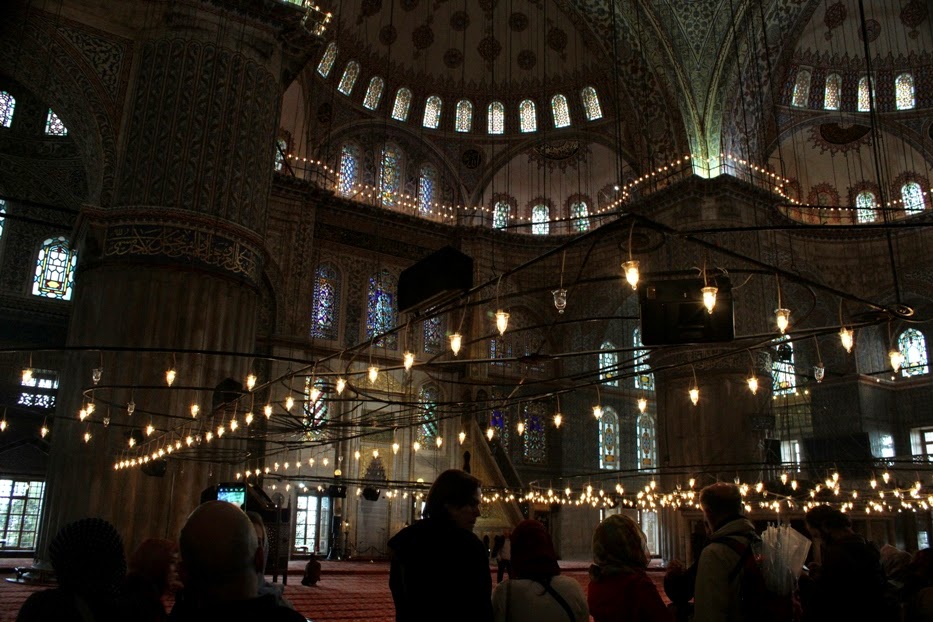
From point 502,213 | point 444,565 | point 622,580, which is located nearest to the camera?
point 444,565

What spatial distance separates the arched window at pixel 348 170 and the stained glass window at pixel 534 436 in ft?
24.2

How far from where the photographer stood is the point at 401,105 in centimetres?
2080

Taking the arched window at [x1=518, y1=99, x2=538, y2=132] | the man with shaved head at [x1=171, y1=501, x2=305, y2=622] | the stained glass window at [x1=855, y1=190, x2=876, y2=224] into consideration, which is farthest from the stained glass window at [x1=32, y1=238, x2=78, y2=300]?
the stained glass window at [x1=855, y1=190, x2=876, y2=224]

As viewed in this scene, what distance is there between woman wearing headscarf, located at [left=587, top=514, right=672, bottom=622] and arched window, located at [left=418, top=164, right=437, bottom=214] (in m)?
18.6

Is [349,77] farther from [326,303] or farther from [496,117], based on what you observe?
[326,303]

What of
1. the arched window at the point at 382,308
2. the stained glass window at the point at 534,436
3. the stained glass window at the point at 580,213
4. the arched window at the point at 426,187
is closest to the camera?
the arched window at the point at 382,308

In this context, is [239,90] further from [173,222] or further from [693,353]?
[693,353]

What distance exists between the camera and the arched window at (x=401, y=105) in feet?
68.0

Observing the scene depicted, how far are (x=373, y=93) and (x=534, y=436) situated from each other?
33.1 feet

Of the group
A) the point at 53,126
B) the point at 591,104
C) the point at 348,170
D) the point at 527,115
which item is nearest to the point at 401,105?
the point at 348,170

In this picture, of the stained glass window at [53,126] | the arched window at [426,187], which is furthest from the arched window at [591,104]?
the stained glass window at [53,126]

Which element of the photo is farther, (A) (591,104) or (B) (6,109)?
(A) (591,104)

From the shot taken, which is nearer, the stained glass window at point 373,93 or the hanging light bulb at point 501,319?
the hanging light bulb at point 501,319

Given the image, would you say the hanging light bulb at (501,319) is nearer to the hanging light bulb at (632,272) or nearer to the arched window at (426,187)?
the hanging light bulb at (632,272)
